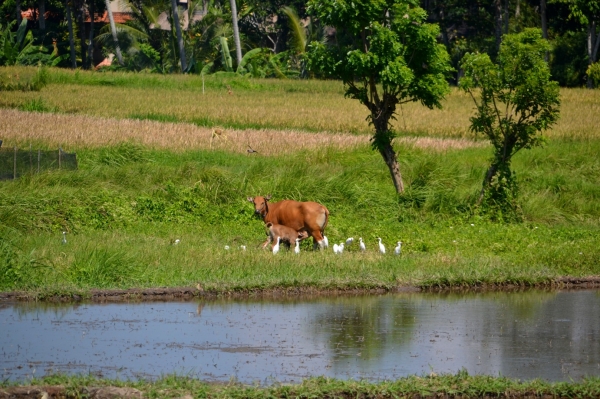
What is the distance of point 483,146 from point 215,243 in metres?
14.4

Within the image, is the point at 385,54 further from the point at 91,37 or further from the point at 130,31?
the point at 91,37

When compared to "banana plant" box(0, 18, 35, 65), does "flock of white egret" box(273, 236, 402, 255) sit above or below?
below

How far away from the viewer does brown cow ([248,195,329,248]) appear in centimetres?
1614

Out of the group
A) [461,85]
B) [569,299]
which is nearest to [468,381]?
[569,299]

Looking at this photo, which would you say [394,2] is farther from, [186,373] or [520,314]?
[186,373]

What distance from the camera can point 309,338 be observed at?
403 inches

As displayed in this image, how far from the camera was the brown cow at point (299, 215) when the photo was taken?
16.1 meters

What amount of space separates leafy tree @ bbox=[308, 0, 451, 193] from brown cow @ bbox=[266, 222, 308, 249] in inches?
197

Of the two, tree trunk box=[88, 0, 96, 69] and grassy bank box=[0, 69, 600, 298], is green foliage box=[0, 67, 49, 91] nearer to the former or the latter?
grassy bank box=[0, 69, 600, 298]

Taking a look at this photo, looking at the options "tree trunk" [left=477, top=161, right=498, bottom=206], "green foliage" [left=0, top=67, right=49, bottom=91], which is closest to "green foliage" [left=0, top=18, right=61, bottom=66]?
"green foliage" [left=0, top=67, right=49, bottom=91]

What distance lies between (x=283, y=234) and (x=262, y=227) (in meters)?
2.56

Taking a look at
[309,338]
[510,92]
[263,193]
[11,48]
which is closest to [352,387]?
[309,338]

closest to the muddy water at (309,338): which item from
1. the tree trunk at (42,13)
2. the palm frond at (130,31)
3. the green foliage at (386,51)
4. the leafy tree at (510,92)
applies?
the leafy tree at (510,92)

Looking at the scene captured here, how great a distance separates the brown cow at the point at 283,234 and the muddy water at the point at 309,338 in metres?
3.18
